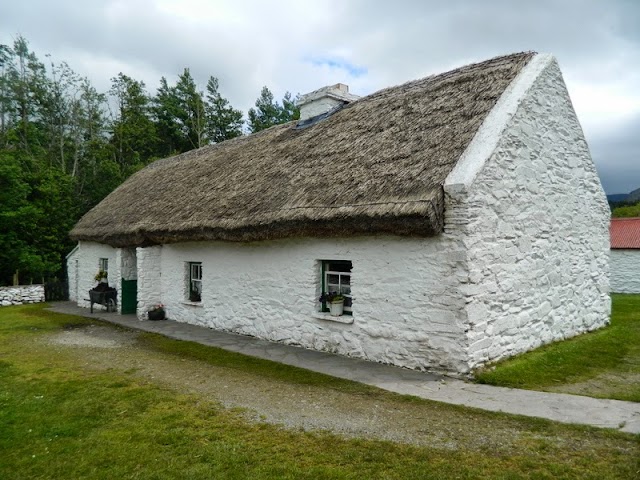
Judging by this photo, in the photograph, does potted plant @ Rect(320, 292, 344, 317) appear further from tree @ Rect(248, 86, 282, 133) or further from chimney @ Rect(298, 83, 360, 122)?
tree @ Rect(248, 86, 282, 133)

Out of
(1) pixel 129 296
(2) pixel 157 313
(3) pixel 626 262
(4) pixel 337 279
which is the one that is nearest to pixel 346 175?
(4) pixel 337 279

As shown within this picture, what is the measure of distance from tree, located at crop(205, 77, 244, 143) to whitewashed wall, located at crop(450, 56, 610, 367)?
102 feet

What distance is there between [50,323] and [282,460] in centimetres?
1191

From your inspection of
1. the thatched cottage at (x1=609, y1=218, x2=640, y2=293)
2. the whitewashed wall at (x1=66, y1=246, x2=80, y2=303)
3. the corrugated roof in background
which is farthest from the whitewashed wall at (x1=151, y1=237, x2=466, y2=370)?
the thatched cottage at (x1=609, y1=218, x2=640, y2=293)

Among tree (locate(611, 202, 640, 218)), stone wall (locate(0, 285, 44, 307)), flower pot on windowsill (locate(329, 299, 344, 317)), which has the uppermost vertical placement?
tree (locate(611, 202, 640, 218))

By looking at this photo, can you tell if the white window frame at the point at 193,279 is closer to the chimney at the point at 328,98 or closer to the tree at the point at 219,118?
the chimney at the point at 328,98

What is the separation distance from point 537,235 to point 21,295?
19.6 meters

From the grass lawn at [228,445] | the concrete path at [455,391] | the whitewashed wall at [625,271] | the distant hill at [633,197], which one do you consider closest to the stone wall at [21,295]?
the concrete path at [455,391]

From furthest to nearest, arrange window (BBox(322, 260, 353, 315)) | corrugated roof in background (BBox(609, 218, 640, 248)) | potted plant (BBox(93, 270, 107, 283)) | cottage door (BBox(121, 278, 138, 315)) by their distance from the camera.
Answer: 1. corrugated roof in background (BBox(609, 218, 640, 248))
2. potted plant (BBox(93, 270, 107, 283))
3. cottage door (BBox(121, 278, 138, 315))
4. window (BBox(322, 260, 353, 315))

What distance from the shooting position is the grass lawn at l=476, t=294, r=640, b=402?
6.54m

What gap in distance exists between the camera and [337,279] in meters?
9.00

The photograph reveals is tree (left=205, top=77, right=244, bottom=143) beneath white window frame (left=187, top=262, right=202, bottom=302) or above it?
above

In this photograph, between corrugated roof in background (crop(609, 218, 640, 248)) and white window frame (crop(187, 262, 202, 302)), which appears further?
corrugated roof in background (crop(609, 218, 640, 248))

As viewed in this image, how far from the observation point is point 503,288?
24.7 ft
